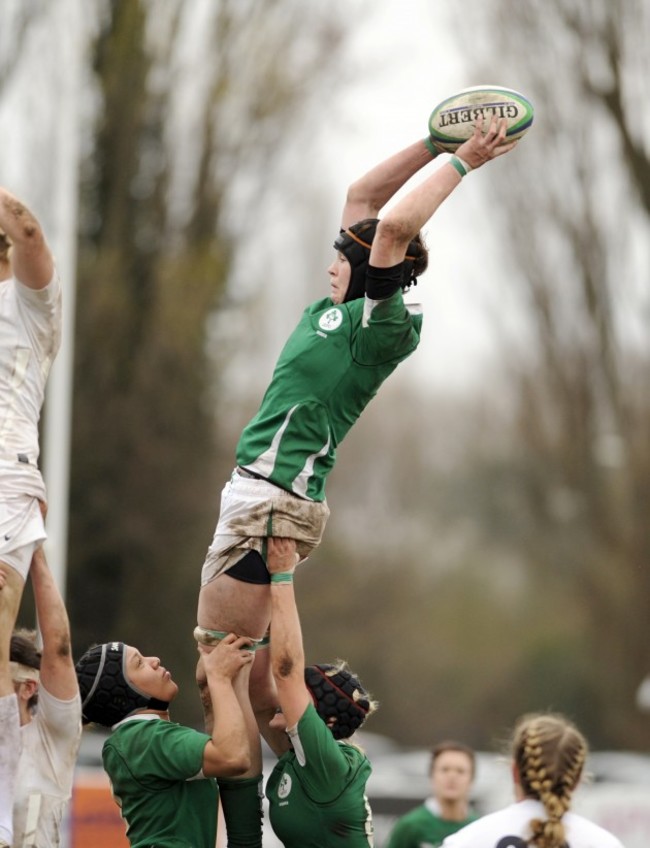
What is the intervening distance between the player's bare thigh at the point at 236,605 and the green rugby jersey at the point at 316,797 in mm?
389

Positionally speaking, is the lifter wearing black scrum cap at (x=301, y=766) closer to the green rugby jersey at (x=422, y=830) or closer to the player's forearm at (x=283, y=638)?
the player's forearm at (x=283, y=638)

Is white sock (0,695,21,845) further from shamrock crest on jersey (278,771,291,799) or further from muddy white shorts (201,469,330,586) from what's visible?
shamrock crest on jersey (278,771,291,799)

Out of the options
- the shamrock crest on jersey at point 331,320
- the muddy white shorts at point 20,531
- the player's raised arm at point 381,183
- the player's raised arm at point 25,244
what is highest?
the player's raised arm at point 381,183

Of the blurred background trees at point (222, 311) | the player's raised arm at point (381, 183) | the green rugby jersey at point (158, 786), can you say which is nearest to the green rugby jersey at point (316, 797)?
the green rugby jersey at point (158, 786)

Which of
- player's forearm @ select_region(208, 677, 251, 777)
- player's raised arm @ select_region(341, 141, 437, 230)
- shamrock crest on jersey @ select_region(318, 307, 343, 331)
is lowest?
player's forearm @ select_region(208, 677, 251, 777)

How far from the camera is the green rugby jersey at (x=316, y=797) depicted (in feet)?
18.1

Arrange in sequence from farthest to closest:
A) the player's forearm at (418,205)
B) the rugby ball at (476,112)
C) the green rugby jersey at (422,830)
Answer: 1. the green rugby jersey at (422,830)
2. the rugby ball at (476,112)
3. the player's forearm at (418,205)

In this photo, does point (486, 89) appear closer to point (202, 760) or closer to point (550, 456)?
point (202, 760)

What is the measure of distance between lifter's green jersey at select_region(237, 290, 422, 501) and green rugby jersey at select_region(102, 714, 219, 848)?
1002 mm

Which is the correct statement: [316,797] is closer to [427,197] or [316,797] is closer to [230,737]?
[230,737]

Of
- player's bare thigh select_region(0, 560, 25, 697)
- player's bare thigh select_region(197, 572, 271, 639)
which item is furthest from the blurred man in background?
player's bare thigh select_region(0, 560, 25, 697)

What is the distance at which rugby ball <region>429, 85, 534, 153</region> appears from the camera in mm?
5672

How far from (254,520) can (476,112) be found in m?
1.73

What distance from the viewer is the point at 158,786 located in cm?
552
